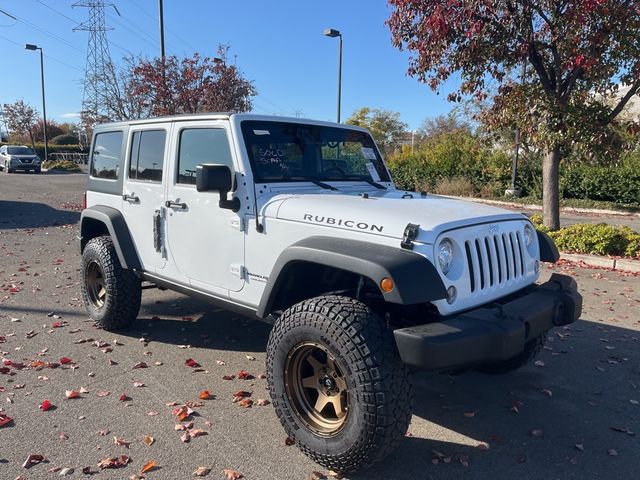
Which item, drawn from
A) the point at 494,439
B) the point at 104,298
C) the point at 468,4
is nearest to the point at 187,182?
the point at 104,298

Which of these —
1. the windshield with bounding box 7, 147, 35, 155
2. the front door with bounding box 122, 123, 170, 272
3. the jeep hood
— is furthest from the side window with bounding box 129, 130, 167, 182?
the windshield with bounding box 7, 147, 35, 155

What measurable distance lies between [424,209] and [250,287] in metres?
1.27

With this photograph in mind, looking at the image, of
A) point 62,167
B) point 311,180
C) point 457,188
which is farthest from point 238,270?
point 62,167

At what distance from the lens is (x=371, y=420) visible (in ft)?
8.70

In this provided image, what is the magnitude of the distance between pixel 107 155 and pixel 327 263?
3.30 metres

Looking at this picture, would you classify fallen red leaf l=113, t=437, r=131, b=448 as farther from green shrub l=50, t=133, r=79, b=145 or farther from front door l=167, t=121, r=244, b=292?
green shrub l=50, t=133, r=79, b=145

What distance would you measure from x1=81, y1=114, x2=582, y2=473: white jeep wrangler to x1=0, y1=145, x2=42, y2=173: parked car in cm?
3159

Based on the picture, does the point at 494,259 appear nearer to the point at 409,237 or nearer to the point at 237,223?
the point at 409,237

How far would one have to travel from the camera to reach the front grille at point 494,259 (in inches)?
118

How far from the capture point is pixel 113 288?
15.7 feet

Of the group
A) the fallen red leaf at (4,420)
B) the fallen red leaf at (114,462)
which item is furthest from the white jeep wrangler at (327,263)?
the fallen red leaf at (4,420)

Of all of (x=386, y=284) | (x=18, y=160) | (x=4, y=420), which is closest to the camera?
(x=386, y=284)

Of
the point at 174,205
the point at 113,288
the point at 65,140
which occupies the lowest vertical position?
the point at 113,288

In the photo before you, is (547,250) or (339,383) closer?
(339,383)
